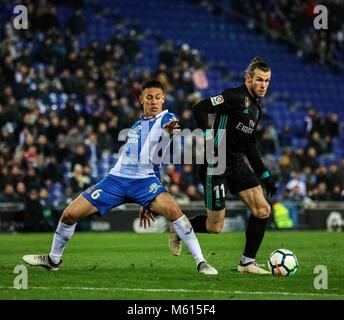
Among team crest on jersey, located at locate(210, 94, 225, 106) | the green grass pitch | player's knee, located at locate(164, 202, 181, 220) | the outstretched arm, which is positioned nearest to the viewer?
the green grass pitch

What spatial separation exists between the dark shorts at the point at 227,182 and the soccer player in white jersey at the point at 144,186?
97cm

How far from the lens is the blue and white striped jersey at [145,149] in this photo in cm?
1036

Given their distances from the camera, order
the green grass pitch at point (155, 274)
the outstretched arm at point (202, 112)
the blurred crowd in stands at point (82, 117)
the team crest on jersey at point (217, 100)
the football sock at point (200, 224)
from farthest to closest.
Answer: the blurred crowd in stands at point (82, 117), the football sock at point (200, 224), the team crest on jersey at point (217, 100), the outstretched arm at point (202, 112), the green grass pitch at point (155, 274)

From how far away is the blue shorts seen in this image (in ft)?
33.8

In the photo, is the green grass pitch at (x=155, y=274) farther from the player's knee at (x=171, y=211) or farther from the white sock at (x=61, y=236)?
the player's knee at (x=171, y=211)

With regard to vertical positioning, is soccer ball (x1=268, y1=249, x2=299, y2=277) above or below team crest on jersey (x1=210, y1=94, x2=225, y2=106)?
below

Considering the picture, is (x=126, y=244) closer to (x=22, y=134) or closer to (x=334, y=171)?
(x=22, y=134)

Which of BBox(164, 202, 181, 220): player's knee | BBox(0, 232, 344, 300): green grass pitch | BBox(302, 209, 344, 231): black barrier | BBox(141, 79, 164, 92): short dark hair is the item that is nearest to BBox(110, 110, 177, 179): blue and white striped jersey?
BBox(141, 79, 164, 92): short dark hair

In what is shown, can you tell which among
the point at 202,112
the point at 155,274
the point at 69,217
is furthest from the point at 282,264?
the point at 69,217

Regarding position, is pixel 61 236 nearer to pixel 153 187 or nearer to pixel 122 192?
pixel 122 192

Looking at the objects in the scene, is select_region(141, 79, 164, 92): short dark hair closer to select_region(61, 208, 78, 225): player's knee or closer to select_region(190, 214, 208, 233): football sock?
select_region(61, 208, 78, 225): player's knee

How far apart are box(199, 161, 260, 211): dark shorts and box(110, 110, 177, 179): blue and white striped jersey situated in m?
1.03

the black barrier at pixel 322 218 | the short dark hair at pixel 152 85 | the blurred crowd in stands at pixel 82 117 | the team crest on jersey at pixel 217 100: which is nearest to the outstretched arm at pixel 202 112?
the team crest on jersey at pixel 217 100

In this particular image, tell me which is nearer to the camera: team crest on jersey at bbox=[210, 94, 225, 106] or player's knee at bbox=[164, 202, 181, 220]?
player's knee at bbox=[164, 202, 181, 220]
